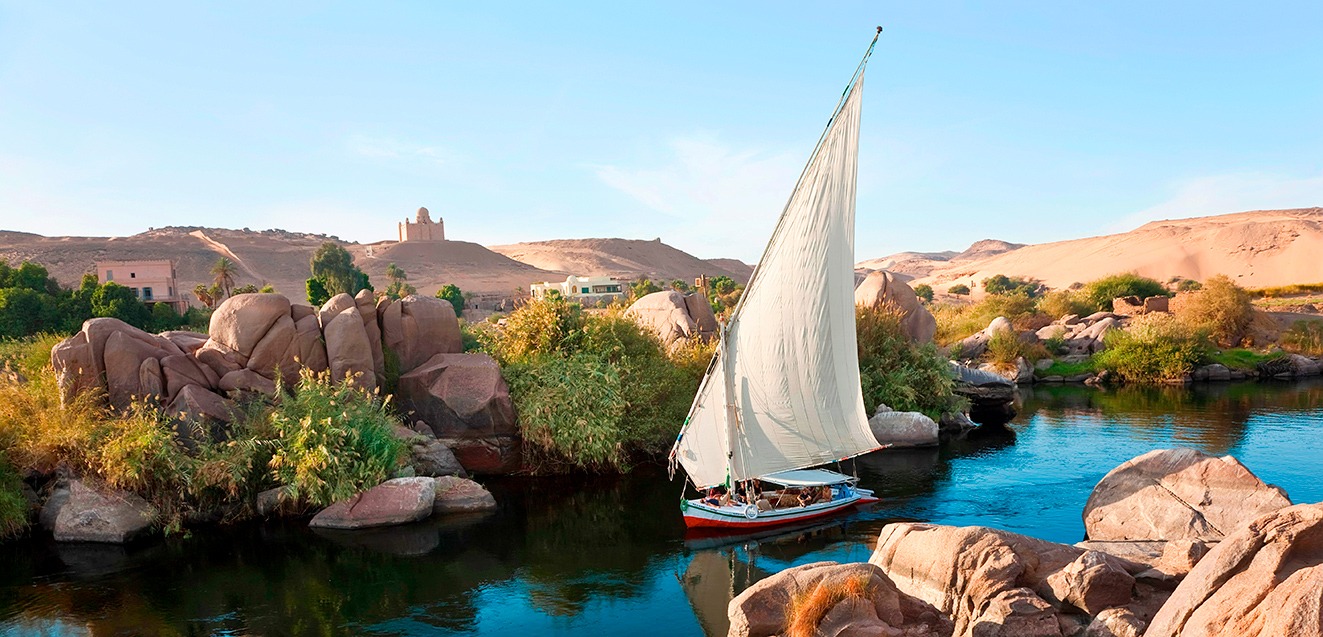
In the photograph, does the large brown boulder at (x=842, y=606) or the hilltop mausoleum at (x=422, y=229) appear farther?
the hilltop mausoleum at (x=422, y=229)

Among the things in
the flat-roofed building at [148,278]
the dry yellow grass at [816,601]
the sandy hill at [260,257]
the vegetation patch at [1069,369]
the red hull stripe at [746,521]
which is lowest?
the red hull stripe at [746,521]

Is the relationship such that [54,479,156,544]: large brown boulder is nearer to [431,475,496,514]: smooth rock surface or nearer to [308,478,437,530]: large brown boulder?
[308,478,437,530]: large brown boulder

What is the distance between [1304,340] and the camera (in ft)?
139

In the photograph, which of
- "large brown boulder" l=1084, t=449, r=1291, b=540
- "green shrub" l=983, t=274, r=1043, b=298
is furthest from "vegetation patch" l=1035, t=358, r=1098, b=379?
"green shrub" l=983, t=274, r=1043, b=298

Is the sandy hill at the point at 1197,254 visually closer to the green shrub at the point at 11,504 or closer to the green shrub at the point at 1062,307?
the green shrub at the point at 1062,307

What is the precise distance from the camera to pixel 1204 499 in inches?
567

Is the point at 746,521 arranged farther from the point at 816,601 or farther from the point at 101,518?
the point at 101,518

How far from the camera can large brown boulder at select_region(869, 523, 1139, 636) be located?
9914 mm

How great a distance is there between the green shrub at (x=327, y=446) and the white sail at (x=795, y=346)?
6.95 m

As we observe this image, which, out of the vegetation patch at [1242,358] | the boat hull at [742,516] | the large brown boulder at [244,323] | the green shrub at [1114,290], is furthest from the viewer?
the green shrub at [1114,290]

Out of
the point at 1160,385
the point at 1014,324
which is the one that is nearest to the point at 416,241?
the point at 1014,324

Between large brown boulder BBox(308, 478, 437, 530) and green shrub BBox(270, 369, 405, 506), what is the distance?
0.24 m

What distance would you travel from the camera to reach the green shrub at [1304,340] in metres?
42.1

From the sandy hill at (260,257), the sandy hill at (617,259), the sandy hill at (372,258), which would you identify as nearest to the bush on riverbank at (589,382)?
the sandy hill at (372,258)
